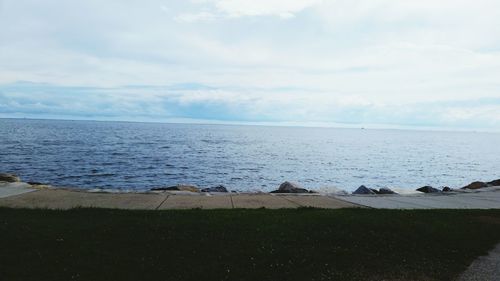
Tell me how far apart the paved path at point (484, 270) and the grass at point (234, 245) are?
14 centimetres

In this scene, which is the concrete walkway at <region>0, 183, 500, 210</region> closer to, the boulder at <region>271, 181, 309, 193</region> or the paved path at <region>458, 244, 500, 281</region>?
the boulder at <region>271, 181, 309, 193</region>

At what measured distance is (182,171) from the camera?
1368 inches

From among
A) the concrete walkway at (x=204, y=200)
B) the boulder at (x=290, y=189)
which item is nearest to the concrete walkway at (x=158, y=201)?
the concrete walkway at (x=204, y=200)

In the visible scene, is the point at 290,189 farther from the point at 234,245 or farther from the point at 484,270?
the point at 484,270

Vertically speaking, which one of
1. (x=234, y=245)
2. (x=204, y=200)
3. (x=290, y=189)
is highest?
(x=234, y=245)

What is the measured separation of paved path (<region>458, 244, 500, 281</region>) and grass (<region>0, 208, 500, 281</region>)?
135mm

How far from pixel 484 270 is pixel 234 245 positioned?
12.8ft

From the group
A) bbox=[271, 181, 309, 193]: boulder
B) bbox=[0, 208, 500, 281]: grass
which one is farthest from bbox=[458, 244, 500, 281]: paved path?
bbox=[271, 181, 309, 193]: boulder

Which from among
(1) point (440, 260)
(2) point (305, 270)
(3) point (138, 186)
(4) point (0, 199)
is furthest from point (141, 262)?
(3) point (138, 186)

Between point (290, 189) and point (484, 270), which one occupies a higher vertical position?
point (484, 270)

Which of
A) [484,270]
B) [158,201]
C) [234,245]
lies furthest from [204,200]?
[484,270]

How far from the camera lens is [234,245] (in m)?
6.91

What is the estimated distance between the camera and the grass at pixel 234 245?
229 inches

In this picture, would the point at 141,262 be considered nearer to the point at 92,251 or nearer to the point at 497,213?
the point at 92,251
